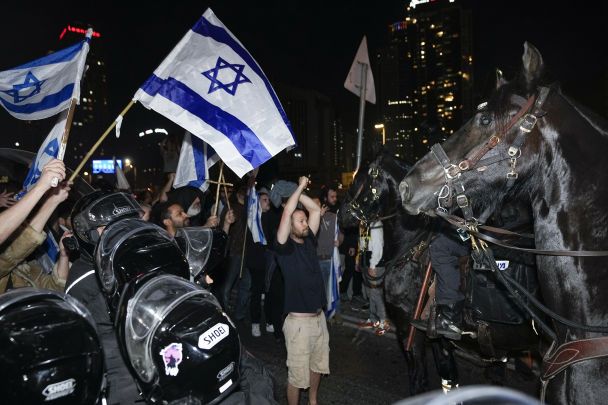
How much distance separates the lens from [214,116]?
172 inches

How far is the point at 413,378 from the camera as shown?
4992 millimetres

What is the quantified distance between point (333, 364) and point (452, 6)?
536 feet

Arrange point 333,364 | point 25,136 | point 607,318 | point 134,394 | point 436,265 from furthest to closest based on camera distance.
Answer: point 25,136, point 333,364, point 436,265, point 134,394, point 607,318

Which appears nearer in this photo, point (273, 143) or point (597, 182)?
point (597, 182)

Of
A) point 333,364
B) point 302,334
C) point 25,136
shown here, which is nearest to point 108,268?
point 302,334

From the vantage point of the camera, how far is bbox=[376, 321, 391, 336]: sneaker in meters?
7.79

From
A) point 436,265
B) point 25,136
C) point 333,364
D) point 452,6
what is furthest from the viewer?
point 452,6

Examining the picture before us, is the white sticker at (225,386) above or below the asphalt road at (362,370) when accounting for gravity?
above

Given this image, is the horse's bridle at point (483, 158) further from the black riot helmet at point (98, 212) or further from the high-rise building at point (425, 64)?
the high-rise building at point (425, 64)

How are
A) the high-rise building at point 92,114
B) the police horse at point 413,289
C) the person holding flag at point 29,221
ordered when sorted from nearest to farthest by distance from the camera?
the person holding flag at point 29,221
the police horse at point 413,289
the high-rise building at point 92,114

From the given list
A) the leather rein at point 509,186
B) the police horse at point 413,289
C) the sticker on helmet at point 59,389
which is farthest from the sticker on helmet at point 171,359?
the police horse at point 413,289

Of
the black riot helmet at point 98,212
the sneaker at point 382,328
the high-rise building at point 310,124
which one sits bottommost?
the sneaker at point 382,328

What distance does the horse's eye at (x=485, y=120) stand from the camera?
2.83 metres

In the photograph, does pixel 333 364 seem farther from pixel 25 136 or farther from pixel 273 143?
pixel 25 136
